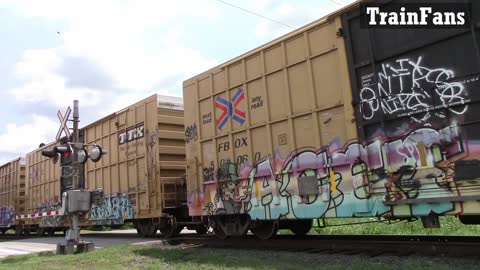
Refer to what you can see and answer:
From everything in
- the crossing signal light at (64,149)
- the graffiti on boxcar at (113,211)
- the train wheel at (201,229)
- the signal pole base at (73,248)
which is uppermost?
the crossing signal light at (64,149)

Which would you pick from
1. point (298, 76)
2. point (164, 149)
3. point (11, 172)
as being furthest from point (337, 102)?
point (11, 172)

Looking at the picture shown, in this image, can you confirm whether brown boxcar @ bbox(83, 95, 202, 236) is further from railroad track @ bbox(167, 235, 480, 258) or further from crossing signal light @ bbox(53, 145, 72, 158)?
railroad track @ bbox(167, 235, 480, 258)

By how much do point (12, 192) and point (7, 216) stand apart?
57.3 inches

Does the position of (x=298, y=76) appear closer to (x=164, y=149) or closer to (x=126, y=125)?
(x=164, y=149)

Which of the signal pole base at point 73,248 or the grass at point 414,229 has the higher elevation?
the signal pole base at point 73,248

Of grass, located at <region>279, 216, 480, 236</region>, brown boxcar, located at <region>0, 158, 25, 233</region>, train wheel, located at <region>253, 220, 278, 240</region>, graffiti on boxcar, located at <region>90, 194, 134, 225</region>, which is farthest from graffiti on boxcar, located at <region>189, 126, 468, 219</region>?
brown boxcar, located at <region>0, 158, 25, 233</region>

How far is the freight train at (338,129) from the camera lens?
19.4 ft

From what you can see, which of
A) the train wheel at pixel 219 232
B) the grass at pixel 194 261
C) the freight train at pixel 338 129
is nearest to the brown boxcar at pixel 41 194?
the grass at pixel 194 261

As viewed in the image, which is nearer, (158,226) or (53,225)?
(158,226)

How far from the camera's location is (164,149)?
44.1 ft

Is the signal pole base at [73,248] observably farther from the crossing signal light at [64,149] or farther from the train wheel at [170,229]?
the train wheel at [170,229]

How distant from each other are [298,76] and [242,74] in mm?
1559

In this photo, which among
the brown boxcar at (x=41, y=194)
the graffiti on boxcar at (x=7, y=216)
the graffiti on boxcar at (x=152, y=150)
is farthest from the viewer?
the graffiti on boxcar at (x=7, y=216)

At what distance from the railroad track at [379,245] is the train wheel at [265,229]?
0.19m
